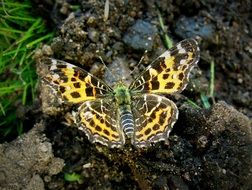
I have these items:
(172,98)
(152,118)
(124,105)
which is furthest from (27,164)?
(172,98)

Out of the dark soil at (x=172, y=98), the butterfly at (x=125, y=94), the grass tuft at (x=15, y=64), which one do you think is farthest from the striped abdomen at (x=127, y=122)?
the grass tuft at (x=15, y=64)

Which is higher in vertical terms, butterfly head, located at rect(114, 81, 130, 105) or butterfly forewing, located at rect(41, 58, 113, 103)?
butterfly forewing, located at rect(41, 58, 113, 103)

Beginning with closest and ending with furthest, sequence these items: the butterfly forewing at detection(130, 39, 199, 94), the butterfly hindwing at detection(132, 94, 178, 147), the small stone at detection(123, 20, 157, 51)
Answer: the butterfly hindwing at detection(132, 94, 178, 147)
the butterfly forewing at detection(130, 39, 199, 94)
the small stone at detection(123, 20, 157, 51)

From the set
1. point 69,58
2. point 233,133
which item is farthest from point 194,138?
point 69,58

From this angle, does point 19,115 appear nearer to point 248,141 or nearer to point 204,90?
point 204,90

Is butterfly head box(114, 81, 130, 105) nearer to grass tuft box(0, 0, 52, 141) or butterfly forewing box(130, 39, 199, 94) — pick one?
butterfly forewing box(130, 39, 199, 94)

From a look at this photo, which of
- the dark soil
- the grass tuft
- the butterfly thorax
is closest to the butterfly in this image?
the butterfly thorax

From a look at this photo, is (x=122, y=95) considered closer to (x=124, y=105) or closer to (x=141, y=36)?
(x=124, y=105)

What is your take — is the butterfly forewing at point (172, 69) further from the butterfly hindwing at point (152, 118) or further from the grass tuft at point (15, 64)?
the grass tuft at point (15, 64)

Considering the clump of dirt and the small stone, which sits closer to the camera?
the clump of dirt

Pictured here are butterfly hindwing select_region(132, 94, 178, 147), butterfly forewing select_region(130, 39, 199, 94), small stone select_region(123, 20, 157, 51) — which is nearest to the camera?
butterfly hindwing select_region(132, 94, 178, 147)
